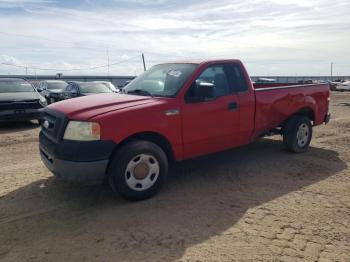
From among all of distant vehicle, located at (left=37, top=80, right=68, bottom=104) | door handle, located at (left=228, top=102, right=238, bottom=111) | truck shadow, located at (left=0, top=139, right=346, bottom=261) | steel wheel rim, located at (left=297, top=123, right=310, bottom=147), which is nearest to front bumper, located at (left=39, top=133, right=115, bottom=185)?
truck shadow, located at (left=0, top=139, right=346, bottom=261)

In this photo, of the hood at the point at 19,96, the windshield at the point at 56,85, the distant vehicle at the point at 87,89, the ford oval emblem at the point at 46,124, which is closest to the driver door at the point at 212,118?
→ the ford oval emblem at the point at 46,124

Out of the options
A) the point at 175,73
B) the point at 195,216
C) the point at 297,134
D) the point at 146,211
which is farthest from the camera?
the point at 297,134

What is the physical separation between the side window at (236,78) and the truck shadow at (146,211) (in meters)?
1.39

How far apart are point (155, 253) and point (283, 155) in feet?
14.2

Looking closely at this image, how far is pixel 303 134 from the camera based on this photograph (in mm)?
7145

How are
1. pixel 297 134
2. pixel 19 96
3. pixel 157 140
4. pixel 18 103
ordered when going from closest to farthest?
pixel 157 140 < pixel 297 134 < pixel 18 103 < pixel 19 96

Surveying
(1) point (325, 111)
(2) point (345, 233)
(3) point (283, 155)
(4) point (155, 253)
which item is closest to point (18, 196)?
(4) point (155, 253)

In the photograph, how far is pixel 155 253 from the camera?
3.40 metres

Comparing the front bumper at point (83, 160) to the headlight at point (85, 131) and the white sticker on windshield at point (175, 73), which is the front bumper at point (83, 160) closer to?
the headlight at point (85, 131)

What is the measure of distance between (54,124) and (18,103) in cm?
681

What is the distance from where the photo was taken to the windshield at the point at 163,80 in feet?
17.0

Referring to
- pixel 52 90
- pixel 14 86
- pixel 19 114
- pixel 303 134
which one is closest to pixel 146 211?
pixel 303 134

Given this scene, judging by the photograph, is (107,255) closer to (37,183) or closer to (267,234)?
(267,234)

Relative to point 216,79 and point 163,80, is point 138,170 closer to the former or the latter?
point 163,80
